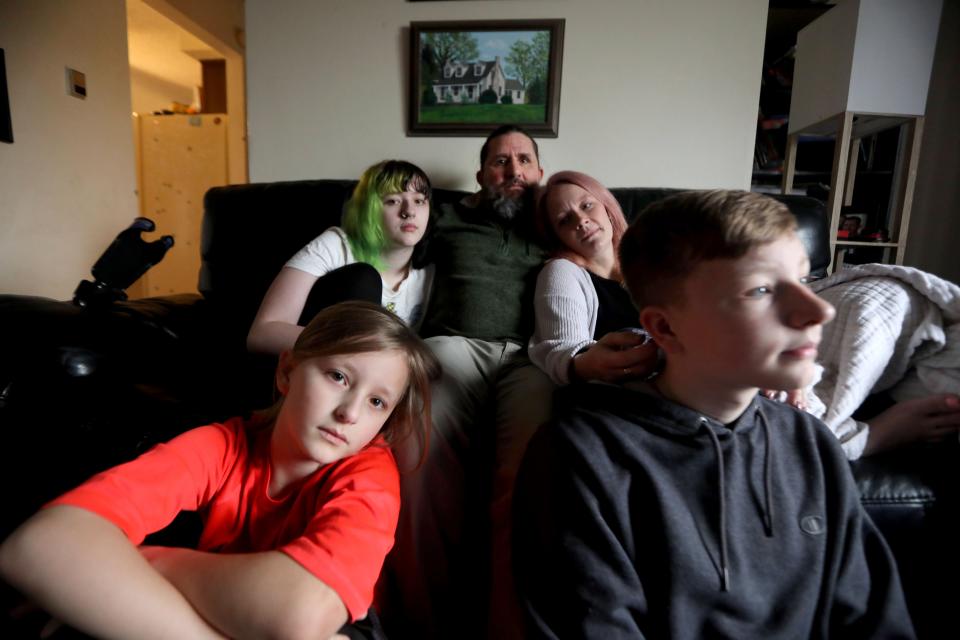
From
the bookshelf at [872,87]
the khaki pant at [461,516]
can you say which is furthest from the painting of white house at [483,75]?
the bookshelf at [872,87]

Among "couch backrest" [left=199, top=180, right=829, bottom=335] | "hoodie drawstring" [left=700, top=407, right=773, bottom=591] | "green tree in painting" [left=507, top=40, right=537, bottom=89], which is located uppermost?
"green tree in painting" [left=507, top=40, right=537, bottom=89]

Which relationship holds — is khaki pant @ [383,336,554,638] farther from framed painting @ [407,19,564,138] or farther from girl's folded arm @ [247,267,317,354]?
framed painting @ [407,19,564,138]

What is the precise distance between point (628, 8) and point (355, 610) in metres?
2.10

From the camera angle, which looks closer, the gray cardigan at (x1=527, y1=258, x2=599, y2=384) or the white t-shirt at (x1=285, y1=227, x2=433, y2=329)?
the gray cardigan at (x1=527, y1=258, x2=599, y2=384)

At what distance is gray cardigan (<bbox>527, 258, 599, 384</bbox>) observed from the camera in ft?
3.26

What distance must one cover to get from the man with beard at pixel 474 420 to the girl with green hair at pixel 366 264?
0.31 feet

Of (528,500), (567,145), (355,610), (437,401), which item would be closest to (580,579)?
(528,500)

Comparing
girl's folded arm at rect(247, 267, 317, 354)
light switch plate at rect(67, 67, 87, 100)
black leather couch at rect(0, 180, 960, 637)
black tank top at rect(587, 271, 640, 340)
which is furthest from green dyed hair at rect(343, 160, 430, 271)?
light switch plate at rect(67, 67, 87, 100)

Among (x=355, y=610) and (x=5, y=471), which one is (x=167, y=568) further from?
(x=5, y=471)

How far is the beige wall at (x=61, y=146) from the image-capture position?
2.32m

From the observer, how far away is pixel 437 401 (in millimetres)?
979

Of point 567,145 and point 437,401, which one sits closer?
point 437,401

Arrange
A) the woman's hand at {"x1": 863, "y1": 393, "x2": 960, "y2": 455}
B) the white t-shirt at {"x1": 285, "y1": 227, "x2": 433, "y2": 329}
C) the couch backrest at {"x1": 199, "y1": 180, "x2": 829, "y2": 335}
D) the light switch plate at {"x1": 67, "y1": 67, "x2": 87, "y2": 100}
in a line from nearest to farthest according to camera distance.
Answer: the woman's hand at {"x1": 863, "y1": 393, "x2": 960, "y2": 455}
the white t-shirt at {"x1": 285, "y1": 227, "x2": 433, "y2": 329}
the couch backrest at {"x1": 199, "y1": 180, "x2": 829, "y2": 335}
the light switch plate at {"x1": 67, "y1": 67, "x2": 87, "y2": 100}

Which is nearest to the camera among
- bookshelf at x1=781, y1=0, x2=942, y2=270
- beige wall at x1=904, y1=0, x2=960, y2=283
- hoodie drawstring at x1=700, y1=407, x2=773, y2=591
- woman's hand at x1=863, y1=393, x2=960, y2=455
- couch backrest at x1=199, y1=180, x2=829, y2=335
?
hoodie drawstring at x1=700, y1=407, x2=773, y2=591
